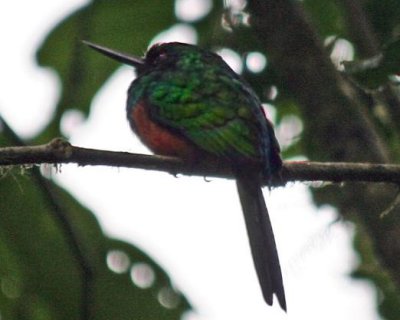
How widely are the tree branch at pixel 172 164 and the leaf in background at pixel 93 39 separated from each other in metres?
0.81

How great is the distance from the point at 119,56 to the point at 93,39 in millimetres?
114

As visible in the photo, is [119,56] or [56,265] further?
[119,56]

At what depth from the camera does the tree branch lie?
8.98 ft

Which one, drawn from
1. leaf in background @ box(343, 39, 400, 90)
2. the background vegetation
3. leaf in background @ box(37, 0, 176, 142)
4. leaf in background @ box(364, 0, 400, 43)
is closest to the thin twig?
the background vegetation

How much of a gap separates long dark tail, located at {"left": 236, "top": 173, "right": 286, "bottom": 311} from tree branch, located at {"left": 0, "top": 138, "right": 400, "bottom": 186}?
0.24ft

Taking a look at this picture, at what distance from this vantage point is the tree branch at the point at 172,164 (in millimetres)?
2738

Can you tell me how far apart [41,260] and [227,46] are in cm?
149

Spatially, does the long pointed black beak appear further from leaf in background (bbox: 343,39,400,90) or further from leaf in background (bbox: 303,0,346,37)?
leaf in background (bbox: 343,39,400,90)

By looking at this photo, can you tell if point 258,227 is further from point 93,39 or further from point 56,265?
point 93,39

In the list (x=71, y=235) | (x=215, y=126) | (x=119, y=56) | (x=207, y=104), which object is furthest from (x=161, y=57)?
(x=71, y=235)

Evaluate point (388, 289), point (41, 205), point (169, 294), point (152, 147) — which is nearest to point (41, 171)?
point (41, 205)

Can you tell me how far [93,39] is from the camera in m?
4.06

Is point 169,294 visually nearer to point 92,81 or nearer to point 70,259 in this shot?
point 70,259

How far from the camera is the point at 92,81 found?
4.21 metres
